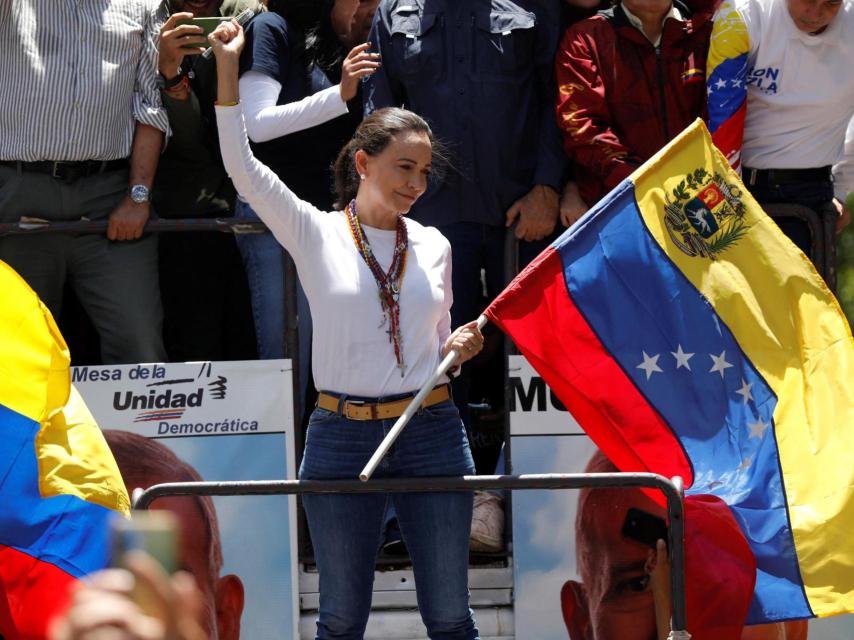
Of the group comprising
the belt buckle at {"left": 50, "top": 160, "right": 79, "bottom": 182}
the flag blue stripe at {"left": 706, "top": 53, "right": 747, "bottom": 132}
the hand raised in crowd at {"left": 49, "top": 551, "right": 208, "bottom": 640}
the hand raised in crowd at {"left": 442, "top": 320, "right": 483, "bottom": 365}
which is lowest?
the hand raised in crowd at {"left": 442, "top": 320, "right": 483, "bottom": 365}

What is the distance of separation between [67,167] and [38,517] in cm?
191

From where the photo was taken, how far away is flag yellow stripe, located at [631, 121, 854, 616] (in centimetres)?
475

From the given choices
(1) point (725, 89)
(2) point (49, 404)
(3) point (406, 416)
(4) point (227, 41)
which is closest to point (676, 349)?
(3) point (406, 416)

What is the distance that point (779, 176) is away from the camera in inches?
243

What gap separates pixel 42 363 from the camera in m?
5.07

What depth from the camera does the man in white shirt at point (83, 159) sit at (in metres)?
6.12

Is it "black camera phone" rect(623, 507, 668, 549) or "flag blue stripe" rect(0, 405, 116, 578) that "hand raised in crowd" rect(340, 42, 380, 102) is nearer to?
"flag blue stripe" rect(0, 405, 116, 578)

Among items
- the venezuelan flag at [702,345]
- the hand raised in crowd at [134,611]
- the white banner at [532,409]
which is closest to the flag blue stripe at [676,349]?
the venezuelan flag at [702,345]

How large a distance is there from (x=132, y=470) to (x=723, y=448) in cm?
238

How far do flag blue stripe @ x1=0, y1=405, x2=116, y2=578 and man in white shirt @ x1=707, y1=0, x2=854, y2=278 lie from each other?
2.96 metres

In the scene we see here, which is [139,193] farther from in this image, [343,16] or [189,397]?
[343,16]

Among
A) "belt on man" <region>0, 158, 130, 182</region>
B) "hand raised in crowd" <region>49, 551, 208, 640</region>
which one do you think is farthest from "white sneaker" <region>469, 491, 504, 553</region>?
"hand raised in crowd" <region>49, 551, 208, 640</region>

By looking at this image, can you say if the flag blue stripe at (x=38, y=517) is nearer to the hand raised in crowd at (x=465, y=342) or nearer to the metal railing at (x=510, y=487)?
the metal railing at (x=510, y=487)

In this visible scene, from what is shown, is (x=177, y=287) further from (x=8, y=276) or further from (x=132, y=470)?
(x=8, y=276)
